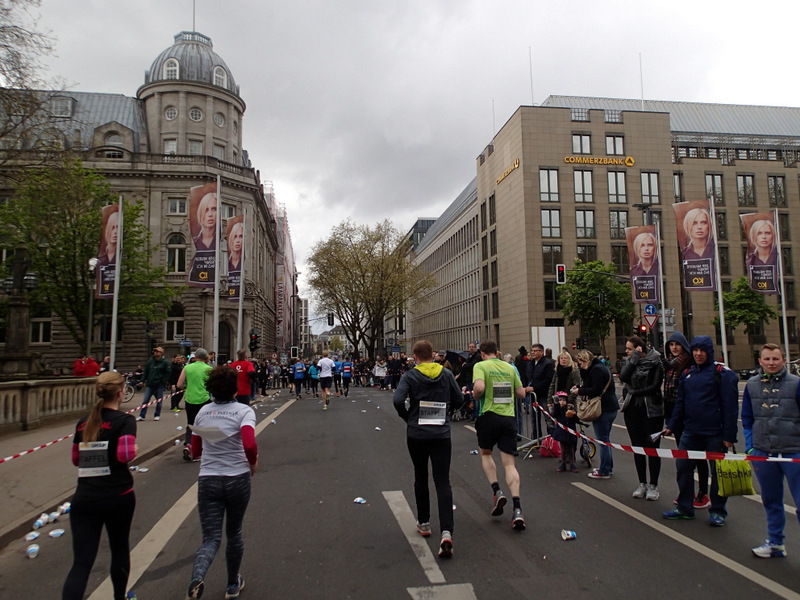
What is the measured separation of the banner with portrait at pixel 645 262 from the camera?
2631 cm

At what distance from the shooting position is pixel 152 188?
47875 mm

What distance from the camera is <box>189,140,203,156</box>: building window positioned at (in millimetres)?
51656

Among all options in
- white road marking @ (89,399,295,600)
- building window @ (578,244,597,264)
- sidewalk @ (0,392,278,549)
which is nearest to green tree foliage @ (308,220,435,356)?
building window @ (578,244,597,264)

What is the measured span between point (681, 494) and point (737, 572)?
1611 mm

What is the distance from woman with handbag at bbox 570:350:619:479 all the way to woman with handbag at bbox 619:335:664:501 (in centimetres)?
73

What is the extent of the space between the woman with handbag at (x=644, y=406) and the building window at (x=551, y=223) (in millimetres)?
45240

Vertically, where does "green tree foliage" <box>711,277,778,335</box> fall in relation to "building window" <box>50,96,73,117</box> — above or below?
below

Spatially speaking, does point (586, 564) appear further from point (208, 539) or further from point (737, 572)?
point (208, 539)

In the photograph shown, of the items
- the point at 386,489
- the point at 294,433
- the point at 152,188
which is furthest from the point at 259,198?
the point at 386,489

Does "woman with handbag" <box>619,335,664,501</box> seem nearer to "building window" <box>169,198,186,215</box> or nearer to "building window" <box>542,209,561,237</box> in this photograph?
"building window" <box>542,209,561,237</box>

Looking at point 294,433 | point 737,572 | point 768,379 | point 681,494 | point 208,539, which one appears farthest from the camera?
point 294,433

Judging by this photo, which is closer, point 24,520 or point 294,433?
point 24,520

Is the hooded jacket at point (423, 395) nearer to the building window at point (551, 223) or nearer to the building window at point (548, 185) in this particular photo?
the building window at point (551, 223)

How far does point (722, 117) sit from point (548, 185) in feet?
103
